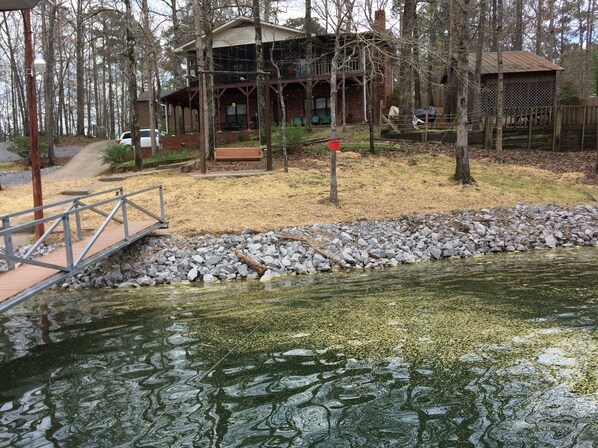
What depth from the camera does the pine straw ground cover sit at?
13945 millimetres

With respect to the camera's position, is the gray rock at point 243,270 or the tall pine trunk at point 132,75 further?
the tall pine trunk at point 132,75

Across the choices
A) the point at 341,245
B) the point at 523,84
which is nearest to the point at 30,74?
the point at 341,245

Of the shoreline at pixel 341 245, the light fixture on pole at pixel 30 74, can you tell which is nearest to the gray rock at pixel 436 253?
the shoreline at pixel 341 245

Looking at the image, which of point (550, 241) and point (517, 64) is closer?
point (550, 241)

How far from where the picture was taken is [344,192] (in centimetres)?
1628

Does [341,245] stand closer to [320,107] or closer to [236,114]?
[320,107]

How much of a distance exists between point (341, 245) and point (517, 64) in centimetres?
2257

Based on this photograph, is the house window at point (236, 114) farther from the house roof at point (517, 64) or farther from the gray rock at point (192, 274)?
the gray rock at point (192, 274)

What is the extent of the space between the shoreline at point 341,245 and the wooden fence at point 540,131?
9712 mm

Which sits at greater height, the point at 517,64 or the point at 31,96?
the point at 517,64

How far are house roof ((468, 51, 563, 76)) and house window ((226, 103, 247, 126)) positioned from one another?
1569cm

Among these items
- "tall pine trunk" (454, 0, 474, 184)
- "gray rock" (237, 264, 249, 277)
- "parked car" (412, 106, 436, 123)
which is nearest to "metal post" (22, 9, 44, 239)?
"gray rock" (237, 264, 249, 277)

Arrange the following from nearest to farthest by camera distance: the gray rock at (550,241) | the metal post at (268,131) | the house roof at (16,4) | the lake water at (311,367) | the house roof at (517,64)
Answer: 1. the lake water at (311,367)
2. the house roof at (16,4)
3. the gray rock at (550,241)
4. the metal post at (268,131)
5. the house roof at (517,64)

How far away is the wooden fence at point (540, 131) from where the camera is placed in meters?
23.1
